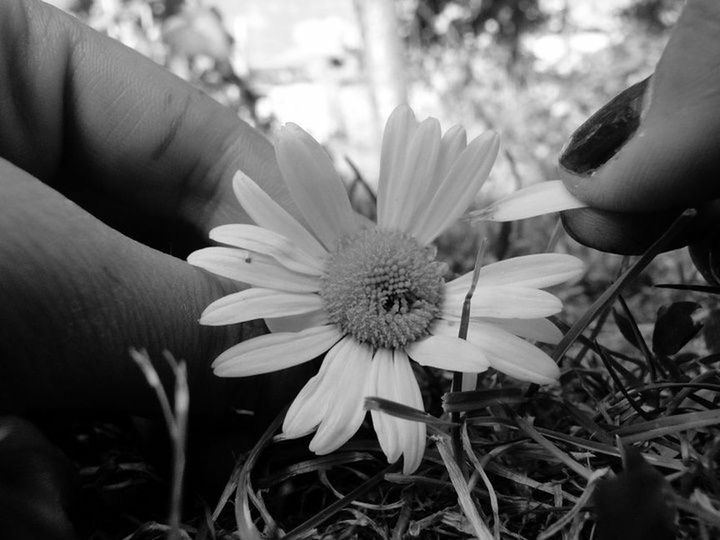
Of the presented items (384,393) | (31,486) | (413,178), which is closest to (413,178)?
(413,178)

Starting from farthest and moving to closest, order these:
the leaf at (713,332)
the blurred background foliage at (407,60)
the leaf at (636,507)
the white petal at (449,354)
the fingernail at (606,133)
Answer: the blurred background foliage at (407,60)
the leaf at (713,332)
the fingernail at (606,133)
the white petal at (449,354)
the leaf at (636,507)

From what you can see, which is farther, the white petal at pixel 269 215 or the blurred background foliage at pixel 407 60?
the blurred background foliage at pixel 407 60

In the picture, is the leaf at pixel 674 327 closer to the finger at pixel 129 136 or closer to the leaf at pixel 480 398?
the leaf at pixel 480 398

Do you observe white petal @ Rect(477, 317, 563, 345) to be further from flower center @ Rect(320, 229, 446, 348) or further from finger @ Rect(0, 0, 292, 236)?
finger @ Rect(0, 0, 292, 236)

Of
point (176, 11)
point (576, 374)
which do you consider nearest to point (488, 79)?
point (176, 11)

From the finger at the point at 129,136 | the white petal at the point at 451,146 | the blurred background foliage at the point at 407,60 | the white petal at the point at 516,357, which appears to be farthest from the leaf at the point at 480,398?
the blurred background foliage at the point at 407,60

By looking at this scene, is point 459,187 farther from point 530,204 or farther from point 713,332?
point 713,332

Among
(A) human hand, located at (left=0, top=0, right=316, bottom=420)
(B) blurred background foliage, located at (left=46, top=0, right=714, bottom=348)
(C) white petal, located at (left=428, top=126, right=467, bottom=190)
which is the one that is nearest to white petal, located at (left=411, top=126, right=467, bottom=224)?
(C) white petal, located at (left=428, top=126, right=467, bottom=190)

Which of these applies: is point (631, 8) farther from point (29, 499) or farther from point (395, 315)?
point (29, 499)
